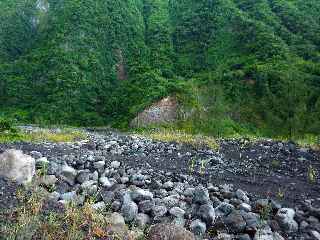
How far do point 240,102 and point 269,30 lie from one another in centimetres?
2542

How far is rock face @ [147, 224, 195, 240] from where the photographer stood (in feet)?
23.5

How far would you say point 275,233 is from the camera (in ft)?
28.0

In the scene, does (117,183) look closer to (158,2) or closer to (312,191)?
(312,191)

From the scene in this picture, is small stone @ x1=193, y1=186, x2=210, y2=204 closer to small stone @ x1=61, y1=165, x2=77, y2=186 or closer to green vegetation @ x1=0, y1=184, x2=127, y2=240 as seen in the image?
green vegetation @ x1=0, y1=184, x2=127, y2=240

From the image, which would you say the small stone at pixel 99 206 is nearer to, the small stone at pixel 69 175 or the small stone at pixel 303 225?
the small stone at pixel 69 175

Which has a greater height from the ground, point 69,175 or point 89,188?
point 69,175

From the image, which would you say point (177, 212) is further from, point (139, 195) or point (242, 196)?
point (242, 196)

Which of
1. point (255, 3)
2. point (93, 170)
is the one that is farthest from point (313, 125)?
point (255, 3)

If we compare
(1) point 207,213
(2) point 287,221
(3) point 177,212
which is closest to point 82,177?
(3) point 177,212

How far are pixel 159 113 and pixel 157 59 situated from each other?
106 ft

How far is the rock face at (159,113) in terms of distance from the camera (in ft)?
242

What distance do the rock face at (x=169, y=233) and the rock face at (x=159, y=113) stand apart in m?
65.2

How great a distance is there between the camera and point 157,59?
105688mm

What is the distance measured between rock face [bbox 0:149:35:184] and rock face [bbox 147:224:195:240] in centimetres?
326
